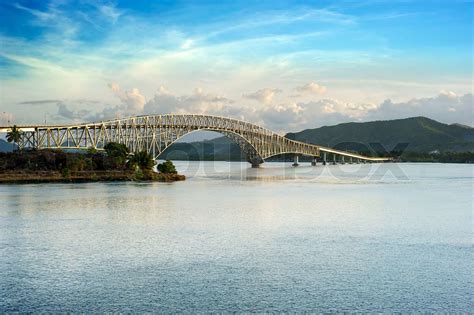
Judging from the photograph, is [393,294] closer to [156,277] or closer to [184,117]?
[156,277]

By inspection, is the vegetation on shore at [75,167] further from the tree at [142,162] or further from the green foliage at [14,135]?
the green foliage at [14,135]

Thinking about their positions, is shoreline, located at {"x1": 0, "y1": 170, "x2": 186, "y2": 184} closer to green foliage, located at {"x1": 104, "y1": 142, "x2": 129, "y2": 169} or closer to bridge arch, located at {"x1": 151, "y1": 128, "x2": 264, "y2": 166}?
green foliage, located at {"x1": 104, "y1": 142, "x2": 129, "y2": 169}

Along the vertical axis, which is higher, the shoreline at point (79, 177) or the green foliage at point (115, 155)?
the green foliage at point (115, 155)

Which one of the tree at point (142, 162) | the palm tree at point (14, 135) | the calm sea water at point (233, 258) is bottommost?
the calm sea water at point (233, 258)

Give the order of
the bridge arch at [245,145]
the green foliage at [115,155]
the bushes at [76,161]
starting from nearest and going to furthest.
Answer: the bushes at [76,161]
the green foliage at [115,155]
the bridge arch at [245,145]

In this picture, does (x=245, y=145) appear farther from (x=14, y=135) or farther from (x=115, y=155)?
(x=14, y=135)

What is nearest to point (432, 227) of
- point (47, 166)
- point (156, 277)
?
point (156, 277)

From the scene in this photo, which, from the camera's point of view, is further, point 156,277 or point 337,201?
point 337,201

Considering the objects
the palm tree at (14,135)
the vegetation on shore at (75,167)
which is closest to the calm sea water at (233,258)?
the vegetation on shore at (75,167)
